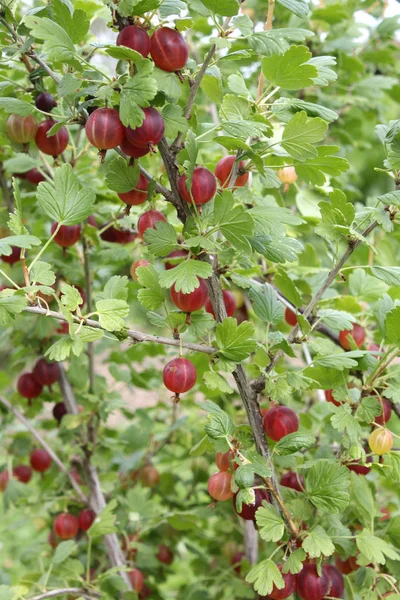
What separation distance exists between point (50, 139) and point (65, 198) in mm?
211

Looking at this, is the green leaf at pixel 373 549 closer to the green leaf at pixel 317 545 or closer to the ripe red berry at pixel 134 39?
the green leaf at pixel 317 545

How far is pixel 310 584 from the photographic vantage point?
784 millimetres

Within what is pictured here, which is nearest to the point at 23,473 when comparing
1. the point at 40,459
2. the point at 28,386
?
the point at 40,459

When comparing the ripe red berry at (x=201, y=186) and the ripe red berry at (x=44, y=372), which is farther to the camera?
the ripe red berry at (x=44, y=372)

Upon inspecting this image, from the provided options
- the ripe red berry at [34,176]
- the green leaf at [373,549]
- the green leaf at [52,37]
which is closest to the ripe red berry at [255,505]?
the green leaf at [373,549]

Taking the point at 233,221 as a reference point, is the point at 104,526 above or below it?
below

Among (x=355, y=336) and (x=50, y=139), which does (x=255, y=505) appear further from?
(x=50, y=139)

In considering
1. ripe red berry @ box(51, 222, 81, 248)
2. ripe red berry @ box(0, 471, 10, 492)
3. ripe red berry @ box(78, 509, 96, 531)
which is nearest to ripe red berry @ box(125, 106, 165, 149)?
ripe red berry @ box(51, 222, 81, 248)

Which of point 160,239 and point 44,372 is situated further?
point 44,372

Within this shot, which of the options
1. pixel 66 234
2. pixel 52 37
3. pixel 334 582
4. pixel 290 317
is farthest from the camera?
pixel 290 317

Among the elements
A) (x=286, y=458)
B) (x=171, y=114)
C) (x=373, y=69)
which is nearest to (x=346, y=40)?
(x=373, y=69)

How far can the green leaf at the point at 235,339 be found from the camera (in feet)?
2.39

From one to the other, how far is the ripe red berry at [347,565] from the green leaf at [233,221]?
0.54 m

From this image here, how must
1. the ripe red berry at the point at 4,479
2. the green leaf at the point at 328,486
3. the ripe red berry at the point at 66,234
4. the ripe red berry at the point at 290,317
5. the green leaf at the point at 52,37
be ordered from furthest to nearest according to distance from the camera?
the ripe red berry at the point at 4,479, the ripe red berry at the point at 290,317, the ripe red berry at the point at 66,234, the green leaf at the point at 328,486, the green leaf at the point at 52,37
